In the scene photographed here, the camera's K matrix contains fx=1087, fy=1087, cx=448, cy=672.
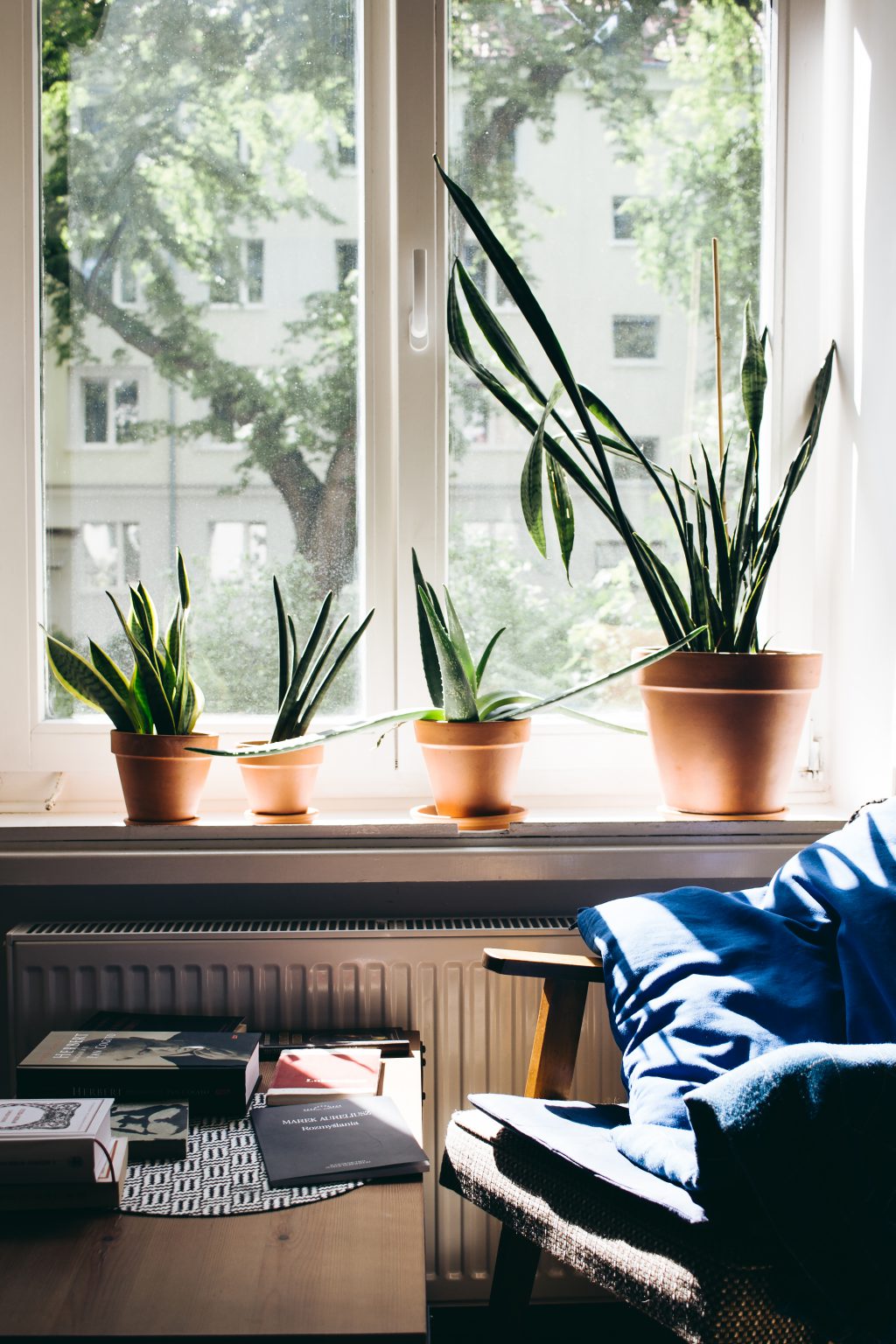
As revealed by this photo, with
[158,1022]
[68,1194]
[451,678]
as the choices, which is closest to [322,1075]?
[158,1022]

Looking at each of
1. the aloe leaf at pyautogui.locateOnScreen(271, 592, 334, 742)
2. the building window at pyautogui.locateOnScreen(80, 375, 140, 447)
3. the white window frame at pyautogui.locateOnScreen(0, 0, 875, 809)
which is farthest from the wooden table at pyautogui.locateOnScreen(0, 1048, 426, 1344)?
the building window at pyautogui.locateOnScreen(80, 375, 140, 447)

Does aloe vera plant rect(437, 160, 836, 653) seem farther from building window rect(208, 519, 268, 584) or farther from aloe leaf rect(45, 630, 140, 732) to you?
aloe leaf rect(45, 630, 140, 732)

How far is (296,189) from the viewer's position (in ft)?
6.39

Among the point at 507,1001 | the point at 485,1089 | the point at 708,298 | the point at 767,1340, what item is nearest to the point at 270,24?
the point at 708,298

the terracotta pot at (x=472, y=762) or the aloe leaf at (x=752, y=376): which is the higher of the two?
the aloe leaf at (x=752, y=376)

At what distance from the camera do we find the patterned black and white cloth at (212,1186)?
1.10m

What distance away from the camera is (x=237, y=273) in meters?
1.95

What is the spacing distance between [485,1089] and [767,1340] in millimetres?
747

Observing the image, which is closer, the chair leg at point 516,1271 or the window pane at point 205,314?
the chair leg at point 516,1271

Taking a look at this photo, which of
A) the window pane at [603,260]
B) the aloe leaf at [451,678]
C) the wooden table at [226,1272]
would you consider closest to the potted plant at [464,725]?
the aloe leaf at [451,678]

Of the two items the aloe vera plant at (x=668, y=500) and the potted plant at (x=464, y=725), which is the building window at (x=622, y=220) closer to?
the aloe vera plant at (x=668, y=500)

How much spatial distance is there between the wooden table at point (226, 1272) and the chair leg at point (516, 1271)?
0.88 feet

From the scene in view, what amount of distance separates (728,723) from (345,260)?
3.49 feet

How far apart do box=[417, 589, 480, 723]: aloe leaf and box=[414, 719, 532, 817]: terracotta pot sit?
0.02 meters
